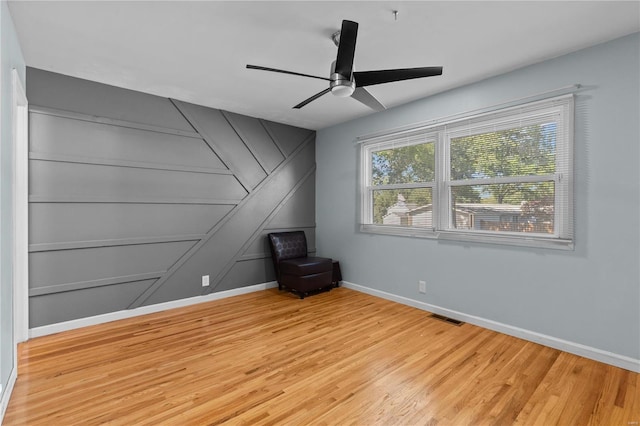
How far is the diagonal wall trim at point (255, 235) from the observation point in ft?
13.8

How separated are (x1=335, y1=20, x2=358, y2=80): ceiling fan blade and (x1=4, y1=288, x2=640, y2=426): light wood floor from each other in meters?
2.21

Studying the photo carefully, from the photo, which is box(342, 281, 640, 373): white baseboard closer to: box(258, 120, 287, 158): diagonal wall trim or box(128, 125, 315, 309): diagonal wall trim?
box(128, 125, 315, 309): diagonal wall trim

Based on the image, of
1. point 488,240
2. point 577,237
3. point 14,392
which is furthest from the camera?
point 488,240

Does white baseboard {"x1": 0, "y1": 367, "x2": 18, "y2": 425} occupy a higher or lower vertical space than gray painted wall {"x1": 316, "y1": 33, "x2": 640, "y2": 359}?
lower

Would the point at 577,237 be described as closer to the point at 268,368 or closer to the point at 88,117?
the point at 268,368

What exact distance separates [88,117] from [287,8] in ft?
8.29

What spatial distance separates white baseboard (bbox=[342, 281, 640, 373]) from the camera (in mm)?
2422

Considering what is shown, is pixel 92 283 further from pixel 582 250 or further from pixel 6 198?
pixel 582 250

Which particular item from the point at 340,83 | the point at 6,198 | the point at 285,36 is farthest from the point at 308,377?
the point at 285,36

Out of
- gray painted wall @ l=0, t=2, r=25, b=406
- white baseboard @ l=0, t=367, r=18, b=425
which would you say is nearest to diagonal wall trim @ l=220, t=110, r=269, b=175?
gray painted wall @ l=0, t=2, r=25, b=406

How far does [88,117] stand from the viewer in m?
3.26

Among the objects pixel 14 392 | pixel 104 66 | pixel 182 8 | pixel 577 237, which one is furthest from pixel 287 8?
pixel 14 392

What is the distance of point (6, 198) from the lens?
2014 mm

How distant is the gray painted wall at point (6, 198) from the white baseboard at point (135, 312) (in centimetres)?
86
